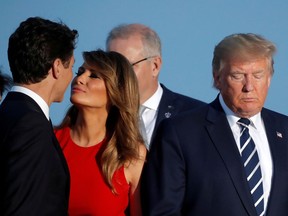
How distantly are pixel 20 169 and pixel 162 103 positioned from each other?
2952 millimetres

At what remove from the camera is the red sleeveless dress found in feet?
18.5

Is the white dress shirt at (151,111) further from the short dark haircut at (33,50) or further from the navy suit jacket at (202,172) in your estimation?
the short dark haircut at (33,50)

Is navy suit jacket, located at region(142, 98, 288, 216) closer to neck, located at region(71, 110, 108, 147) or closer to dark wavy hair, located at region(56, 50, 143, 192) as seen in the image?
dark wavy hair, located at region(56, 50, 143, 192)

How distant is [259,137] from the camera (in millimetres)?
5781

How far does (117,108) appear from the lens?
19.8ft

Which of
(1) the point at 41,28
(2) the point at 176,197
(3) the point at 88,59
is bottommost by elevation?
(2) the point at 176,197

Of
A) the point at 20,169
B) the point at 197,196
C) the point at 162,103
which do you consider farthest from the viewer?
the point at 162,103

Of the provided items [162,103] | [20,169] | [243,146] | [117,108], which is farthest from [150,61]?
[20,169]

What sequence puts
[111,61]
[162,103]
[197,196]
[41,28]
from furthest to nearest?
[162,103] < [111,61] < [197,196] < [41,28]

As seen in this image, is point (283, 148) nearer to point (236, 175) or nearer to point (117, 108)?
point (236, 175)

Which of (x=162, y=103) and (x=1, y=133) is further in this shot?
(x=162, y=103)

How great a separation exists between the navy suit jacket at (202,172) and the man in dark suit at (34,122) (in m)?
1.01

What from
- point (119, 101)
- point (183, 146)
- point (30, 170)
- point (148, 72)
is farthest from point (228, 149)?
point (148, 72)

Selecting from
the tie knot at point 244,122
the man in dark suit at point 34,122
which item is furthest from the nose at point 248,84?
the man in dark suit at point 34,122
